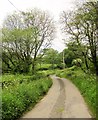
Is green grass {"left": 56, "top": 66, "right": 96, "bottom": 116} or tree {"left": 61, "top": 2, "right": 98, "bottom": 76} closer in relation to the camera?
green grass {"left": 56, "top": 66, "right": 96, "bottom": 116}

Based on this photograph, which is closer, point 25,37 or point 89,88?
point 89,88

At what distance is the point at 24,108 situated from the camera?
51.4 feet

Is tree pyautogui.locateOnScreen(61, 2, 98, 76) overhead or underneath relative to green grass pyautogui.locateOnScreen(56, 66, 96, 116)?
overhead

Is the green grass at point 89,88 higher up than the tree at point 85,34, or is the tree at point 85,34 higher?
the tree at point 85,34

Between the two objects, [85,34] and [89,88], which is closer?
[89,88]

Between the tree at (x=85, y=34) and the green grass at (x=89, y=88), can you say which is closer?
the green grass at (x=89, y=88)

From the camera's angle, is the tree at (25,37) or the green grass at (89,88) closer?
the green grass at (89,88)

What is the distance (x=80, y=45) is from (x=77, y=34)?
2.19 m

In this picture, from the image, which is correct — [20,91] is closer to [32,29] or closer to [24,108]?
[24,108]

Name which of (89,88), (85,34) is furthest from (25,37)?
(89,88)

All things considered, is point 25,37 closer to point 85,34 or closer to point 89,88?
point 85,34

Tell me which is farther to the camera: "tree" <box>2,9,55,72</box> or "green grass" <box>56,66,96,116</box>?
"tree" <box>2,9,55,72</box>

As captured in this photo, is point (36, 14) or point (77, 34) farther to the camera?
point (36, 14)

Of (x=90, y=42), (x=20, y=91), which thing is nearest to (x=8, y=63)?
(x=90, y=42)
